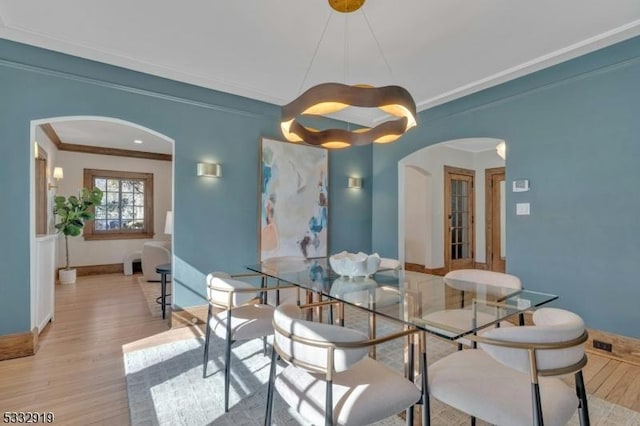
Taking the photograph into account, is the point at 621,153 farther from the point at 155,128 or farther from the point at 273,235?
the point at 155,128

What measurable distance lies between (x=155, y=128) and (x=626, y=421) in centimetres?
440

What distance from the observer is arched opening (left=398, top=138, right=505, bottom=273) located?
21.5 feet

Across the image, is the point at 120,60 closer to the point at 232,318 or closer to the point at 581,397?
the point at 232,318

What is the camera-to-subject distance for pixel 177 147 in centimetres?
354

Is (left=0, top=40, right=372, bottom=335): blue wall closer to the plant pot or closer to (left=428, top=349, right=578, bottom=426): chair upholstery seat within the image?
(left=428, top=349, right=578, bottom=426): chair upholstery seat

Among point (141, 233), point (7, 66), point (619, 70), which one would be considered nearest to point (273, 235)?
point (7, 66)

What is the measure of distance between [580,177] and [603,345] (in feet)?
4.89

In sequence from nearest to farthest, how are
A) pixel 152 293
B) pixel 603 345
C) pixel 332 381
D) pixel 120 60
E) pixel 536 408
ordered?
1. pixel 536 408
2. pixel 332 381
3. pixel 603 345
4. pixel 120 60
5. pixel 152 293

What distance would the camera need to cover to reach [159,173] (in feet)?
24.3

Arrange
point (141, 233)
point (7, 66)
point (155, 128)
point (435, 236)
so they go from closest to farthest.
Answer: point (7, 66), point (155, 128), point (435, 236), point (141, 233)

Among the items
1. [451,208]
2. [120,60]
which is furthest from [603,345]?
[120,60]

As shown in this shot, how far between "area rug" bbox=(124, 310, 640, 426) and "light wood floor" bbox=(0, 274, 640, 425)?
128 mm

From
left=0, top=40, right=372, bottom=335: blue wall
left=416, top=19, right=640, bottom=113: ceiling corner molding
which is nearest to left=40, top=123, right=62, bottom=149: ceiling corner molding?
left=0, top=40, right=372, bottom=335: blue wall

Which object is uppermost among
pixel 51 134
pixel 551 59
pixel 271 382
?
pixel 551 59
